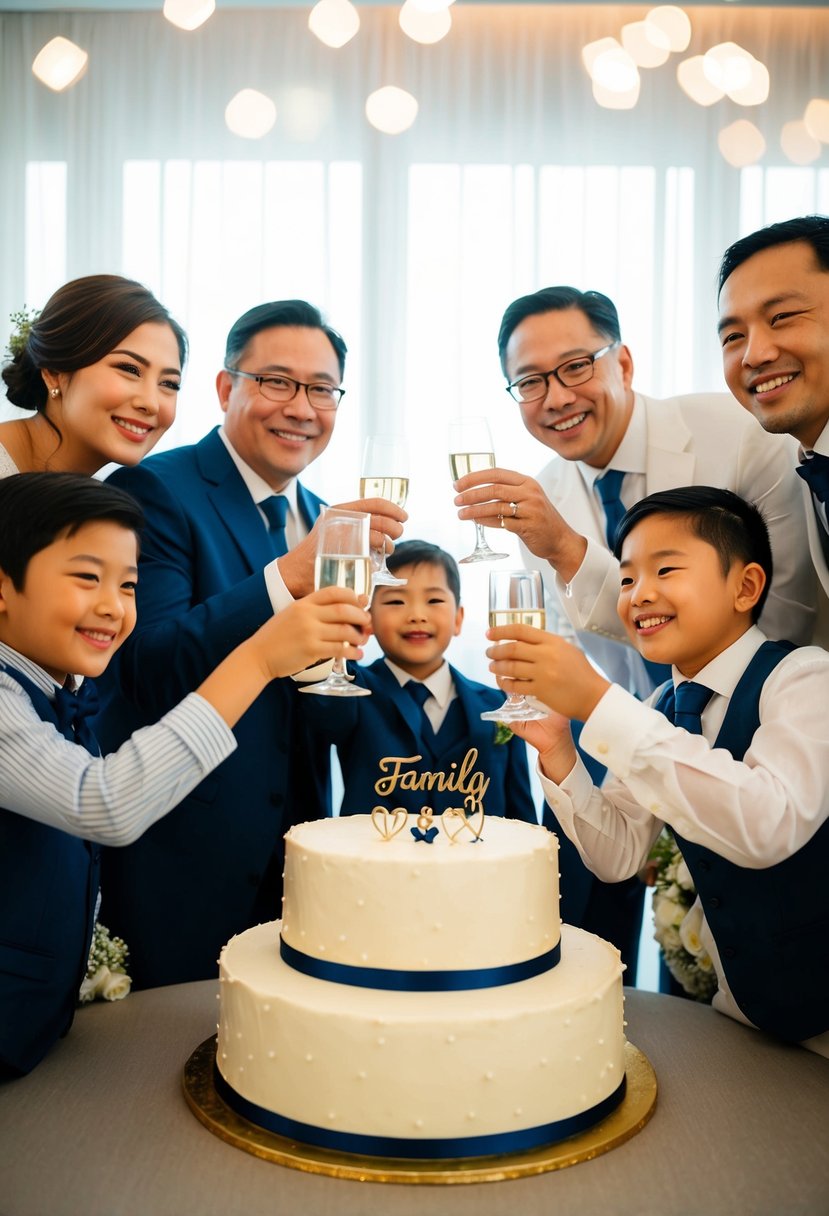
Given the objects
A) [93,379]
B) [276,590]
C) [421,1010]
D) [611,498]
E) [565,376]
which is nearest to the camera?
[421,1010]

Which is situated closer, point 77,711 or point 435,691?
point 77,711

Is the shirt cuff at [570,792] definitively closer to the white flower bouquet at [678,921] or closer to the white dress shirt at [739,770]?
the white dress shirt at [739,770]

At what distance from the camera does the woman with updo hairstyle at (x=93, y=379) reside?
102 inches

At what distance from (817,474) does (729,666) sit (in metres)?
0.61

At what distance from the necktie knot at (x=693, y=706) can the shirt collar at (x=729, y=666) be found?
0.05 ft

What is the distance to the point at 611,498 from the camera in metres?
3.24

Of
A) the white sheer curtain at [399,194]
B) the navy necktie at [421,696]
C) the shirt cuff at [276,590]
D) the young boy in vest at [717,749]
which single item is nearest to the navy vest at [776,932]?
the young boy in vest at [717,749]

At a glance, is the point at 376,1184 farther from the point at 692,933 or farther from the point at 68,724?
the point at 692,933

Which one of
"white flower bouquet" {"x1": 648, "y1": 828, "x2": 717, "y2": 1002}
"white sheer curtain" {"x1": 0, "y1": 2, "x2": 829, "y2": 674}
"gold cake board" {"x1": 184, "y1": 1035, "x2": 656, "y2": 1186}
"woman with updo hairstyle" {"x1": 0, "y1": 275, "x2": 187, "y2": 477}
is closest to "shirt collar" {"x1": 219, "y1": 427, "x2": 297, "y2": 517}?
"woman with updo hairstyle" {"x1": 0, "y1": 275, "x2": 187, "y2": 477}

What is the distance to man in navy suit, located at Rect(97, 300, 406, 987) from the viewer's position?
253cm

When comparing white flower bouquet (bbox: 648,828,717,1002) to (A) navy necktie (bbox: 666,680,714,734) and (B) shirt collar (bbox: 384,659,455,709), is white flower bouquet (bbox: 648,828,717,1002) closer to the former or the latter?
(A) navy necktie (bbox: 666,680,714,734)

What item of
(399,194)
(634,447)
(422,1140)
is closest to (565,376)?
(634,447)

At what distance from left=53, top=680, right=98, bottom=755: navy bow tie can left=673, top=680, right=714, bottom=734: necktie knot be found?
1117 millimetres

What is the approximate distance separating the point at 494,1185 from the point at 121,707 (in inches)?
62.4
